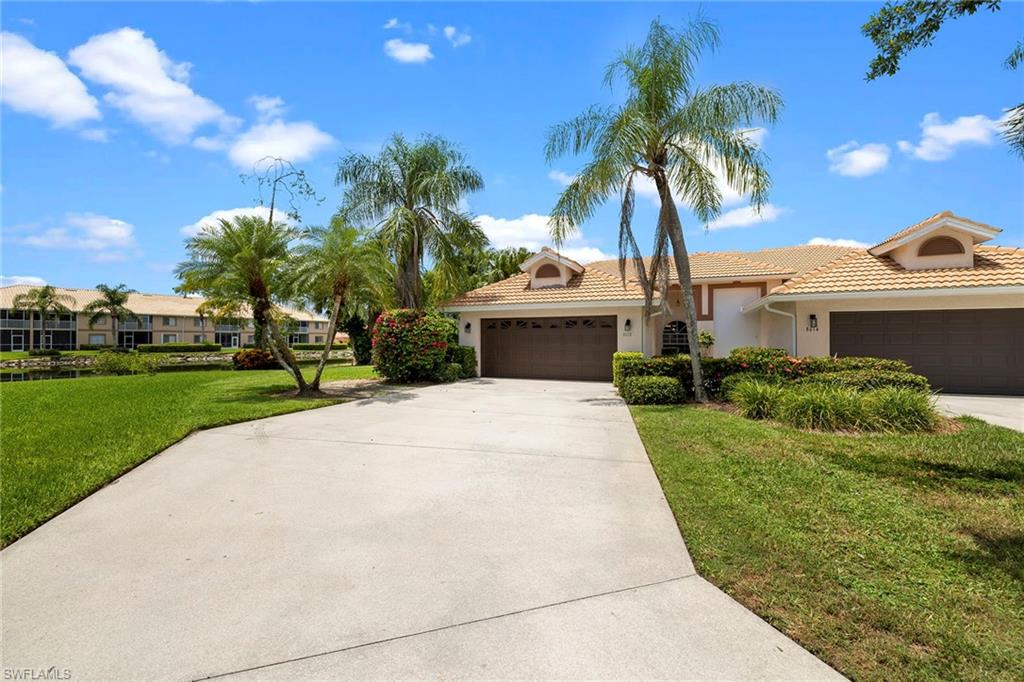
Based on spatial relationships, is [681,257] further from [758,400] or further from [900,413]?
[900,413]

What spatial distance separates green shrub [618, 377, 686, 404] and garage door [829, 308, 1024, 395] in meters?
6.23

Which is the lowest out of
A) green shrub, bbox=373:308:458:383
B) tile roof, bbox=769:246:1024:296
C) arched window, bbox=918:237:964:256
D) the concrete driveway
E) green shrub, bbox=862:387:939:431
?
the concrete driveway

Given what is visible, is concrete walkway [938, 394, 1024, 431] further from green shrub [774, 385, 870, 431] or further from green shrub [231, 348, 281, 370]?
green shrub [231, 348, 281, 370]

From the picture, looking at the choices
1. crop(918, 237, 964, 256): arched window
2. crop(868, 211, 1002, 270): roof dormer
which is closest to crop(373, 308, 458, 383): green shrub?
crop(868, 211, 1002, 270): roof dormer

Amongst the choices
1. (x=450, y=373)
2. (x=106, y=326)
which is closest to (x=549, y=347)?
(x=450, y=373)

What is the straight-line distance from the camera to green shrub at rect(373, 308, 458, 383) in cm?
1584

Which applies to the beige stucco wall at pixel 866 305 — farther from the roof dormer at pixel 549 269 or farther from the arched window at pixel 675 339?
the roof dormer at pixel 549 269

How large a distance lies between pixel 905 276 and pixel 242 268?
18234 millimetres

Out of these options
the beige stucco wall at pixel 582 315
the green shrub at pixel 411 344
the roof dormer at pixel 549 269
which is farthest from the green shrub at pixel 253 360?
the roof dormer at pixel 549 269

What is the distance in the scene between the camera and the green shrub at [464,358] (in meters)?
17.6

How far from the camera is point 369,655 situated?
97.7 inches

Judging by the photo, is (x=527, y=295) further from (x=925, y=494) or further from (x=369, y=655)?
(x=369, y=655)

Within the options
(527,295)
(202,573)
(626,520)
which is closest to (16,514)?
(202,573)

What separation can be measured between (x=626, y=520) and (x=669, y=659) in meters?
1.87
